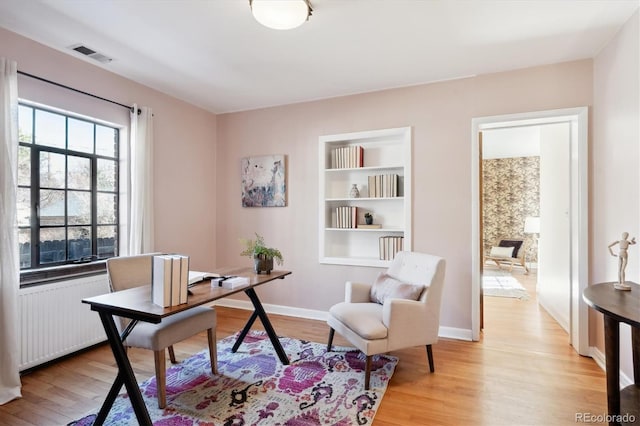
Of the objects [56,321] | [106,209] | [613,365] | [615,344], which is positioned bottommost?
[56,321]

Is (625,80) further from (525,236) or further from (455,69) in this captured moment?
(525,236)

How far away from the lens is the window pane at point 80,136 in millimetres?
2932

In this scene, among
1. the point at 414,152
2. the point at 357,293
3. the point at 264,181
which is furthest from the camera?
the point at 264,181

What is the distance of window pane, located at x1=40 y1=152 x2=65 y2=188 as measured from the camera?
8.90 feet

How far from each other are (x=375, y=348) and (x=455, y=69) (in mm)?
2674

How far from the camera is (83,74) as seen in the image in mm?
2939

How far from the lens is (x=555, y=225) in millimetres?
4027

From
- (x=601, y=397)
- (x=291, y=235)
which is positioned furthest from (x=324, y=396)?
(x=291, y=235)

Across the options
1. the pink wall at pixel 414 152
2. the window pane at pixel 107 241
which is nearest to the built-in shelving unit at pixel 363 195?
the pink wall at pixel 414 152

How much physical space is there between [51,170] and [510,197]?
8.33 m

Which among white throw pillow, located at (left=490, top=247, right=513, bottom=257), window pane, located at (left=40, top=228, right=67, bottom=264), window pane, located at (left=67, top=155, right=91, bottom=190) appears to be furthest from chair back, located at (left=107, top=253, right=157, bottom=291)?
white throw pillow, located at (left=490, top=247, right=513, bottom=257)

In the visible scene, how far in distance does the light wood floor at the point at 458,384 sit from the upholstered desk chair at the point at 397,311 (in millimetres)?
269

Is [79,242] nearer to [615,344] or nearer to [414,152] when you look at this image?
[414,152]

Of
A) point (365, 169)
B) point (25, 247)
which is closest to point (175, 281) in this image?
point (25, 247)
